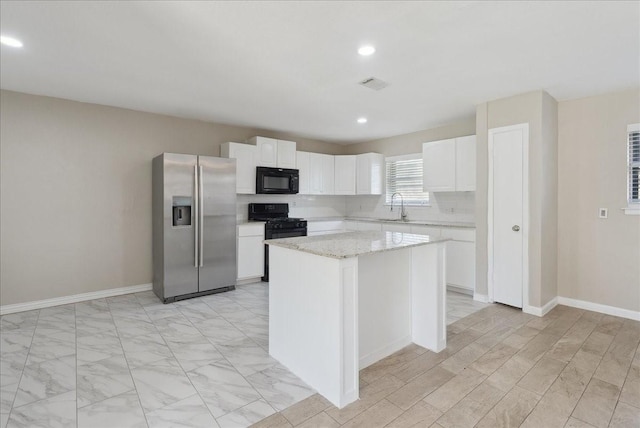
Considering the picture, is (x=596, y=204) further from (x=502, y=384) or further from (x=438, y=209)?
(x=502, y=384)

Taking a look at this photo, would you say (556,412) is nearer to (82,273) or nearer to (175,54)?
(175,54)

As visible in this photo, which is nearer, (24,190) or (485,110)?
(24,190)

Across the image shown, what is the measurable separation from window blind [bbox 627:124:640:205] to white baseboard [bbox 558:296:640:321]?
1170 mm

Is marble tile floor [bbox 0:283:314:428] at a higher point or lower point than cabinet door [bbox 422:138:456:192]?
lower

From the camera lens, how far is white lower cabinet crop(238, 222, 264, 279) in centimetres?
468

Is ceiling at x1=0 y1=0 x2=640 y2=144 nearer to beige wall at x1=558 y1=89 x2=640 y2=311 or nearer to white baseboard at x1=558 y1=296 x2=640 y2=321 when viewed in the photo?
beige wall at x1=558 y1=89 x2=640 y2=311

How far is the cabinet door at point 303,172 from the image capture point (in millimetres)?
5715

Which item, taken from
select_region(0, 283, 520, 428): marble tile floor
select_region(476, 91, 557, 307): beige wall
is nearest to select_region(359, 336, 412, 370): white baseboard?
select_region(0, 283, 520, 428): marble tile floor

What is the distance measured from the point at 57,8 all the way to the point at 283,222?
3.50 meters

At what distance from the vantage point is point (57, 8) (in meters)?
2.04

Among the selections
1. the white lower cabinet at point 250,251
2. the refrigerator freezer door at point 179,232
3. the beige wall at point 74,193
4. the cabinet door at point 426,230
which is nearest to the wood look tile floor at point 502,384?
the cabinet door at point 426,230

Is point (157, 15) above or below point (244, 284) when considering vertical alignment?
above

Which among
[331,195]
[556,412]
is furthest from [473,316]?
[331,195]

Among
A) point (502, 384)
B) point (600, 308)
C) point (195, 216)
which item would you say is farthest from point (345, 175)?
point (502, 384)
